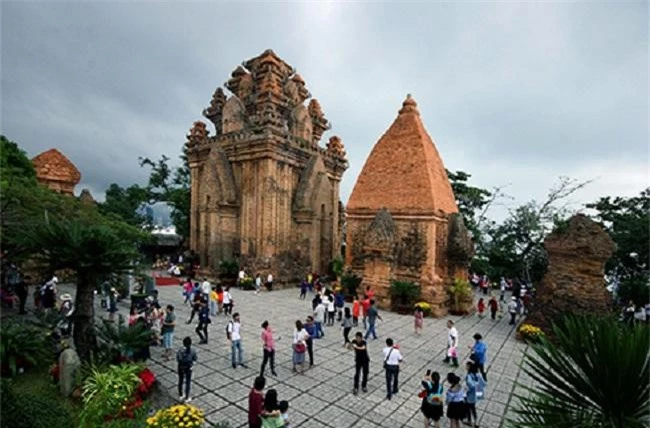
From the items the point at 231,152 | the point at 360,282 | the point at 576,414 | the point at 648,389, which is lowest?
the point at 360,282

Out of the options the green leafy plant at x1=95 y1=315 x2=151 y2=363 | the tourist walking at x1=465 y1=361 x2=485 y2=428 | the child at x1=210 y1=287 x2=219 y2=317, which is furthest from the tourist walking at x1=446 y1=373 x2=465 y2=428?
the child at x1=210 y1=287 x2=219 y2=317

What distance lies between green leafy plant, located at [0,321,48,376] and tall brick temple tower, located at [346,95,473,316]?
1177 centimetres

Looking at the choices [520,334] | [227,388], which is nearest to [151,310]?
[227,388]

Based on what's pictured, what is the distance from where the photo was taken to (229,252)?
21016mm

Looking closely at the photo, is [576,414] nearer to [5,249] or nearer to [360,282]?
[5,249]

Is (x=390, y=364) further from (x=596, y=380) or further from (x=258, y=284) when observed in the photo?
(x=258, y=284)

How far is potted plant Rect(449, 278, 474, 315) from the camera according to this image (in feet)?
50.4

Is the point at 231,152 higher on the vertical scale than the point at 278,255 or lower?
higher

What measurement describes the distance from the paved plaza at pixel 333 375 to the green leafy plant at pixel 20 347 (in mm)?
2322

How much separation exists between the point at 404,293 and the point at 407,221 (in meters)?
3.37

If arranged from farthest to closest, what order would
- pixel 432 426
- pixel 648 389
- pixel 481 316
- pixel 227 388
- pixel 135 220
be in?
pixel 135 220
pixel 481 316
pixel 227 388
pixel 432 426
pixel 648 389

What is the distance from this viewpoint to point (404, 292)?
1452cm

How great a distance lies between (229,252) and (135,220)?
A: 1441 centimetres

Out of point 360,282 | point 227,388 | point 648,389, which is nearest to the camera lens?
point 648,389
